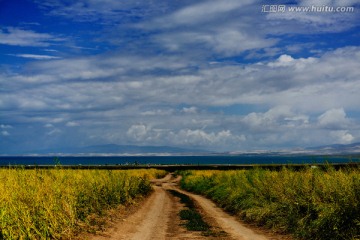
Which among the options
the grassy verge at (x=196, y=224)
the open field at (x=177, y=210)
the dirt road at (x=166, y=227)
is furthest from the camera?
the grassy verge at (x=196, y=224)

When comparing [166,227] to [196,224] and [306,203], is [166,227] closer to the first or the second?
[196,224]

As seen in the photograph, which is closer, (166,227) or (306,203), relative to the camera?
(306,203)

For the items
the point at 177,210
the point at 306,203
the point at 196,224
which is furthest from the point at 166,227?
the point at 177,210

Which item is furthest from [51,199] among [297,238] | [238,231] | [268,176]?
[268,176]

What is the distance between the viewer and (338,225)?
1420 cm

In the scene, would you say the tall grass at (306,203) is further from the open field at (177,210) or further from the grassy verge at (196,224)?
the grassy verge at (196,224)

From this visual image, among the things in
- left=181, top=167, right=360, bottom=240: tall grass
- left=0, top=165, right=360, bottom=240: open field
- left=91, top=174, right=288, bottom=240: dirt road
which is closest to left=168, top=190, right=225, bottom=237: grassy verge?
left=0, top=165, right=360, bottom=240: open field

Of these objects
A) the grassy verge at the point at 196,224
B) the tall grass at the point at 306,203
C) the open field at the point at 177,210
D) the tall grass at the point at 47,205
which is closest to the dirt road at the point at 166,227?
the open field at the point at 177,210

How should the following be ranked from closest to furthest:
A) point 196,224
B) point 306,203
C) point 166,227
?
point 306,203
point 166,227
point 196,224

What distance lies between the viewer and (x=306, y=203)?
17000 mm

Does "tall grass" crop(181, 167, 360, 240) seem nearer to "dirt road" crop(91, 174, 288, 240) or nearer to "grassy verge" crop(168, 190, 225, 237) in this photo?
"dirt road" crop(91, 174, 288, 240)

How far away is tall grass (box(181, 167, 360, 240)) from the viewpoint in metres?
14.3

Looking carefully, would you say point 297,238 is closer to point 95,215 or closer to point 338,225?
point 338,225

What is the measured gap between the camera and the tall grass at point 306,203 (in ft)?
46.9
